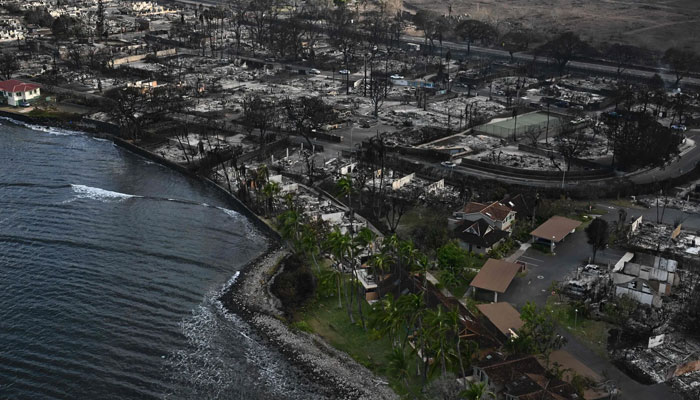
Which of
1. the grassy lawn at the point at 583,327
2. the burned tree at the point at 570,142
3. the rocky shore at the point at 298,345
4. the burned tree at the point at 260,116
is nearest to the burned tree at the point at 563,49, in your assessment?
the burned tree at the point at 570,142

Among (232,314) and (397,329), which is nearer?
(397,329)

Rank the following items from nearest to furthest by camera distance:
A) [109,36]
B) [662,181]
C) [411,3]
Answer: [662,181] → [109,36] → [411,3]

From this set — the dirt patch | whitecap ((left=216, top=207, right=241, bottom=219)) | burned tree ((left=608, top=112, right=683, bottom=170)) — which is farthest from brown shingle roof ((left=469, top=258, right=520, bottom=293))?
the dirt patch

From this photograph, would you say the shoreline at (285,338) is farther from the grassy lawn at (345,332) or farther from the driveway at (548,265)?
the driveway at (548,265)

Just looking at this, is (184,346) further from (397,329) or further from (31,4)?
(31,4)

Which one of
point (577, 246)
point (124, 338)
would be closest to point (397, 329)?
point (124, 338)

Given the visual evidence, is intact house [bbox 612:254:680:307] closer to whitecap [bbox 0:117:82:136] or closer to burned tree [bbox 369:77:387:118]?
burned tree [bbox 369:77:387:118]

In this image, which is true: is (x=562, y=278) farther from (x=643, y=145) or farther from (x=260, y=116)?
(x=260, y=116)
